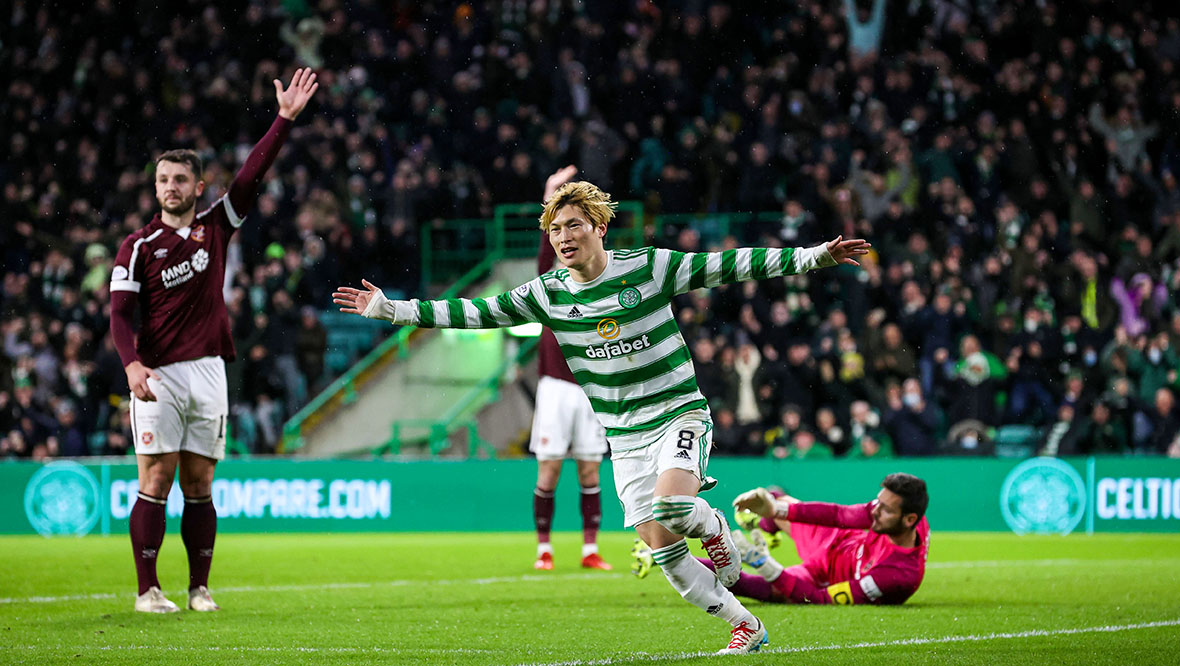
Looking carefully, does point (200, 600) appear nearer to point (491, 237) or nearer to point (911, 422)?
point (911, 422)

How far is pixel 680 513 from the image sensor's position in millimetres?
5980

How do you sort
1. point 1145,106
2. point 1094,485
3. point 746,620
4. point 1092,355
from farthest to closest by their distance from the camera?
point 1145,106 → point 1092,355 → point 1094,485 → point 746,620

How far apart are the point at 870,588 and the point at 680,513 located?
2.68m

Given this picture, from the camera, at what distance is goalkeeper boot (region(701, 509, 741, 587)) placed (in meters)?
6.47

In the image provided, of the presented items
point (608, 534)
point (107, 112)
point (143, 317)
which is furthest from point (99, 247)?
point (143, 317)

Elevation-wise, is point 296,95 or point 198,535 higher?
point 296,95

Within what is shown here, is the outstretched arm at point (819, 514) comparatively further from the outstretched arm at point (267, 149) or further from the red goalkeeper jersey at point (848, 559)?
the outstretched arm at point (267, 149)

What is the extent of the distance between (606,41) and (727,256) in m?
16.9

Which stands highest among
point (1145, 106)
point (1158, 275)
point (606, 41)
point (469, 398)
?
point (606, 41)

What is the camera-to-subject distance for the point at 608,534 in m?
16.6

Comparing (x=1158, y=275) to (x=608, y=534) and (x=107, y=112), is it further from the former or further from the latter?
(x=107, y=112)

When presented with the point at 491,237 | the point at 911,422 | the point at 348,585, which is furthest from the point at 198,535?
the point at 491,237

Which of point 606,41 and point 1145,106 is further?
point 606,41

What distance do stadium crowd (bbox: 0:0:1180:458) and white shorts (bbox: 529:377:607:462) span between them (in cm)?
616
